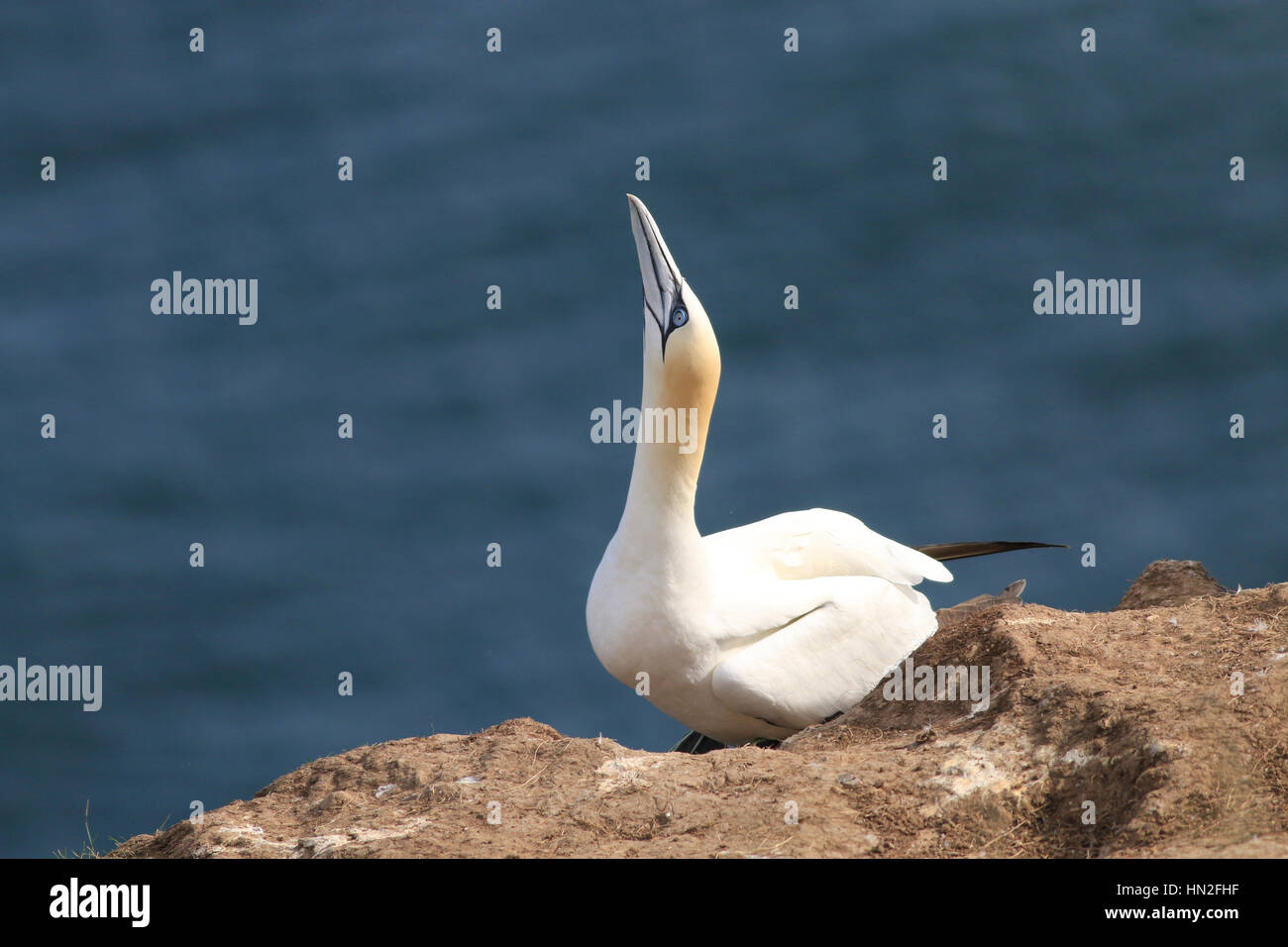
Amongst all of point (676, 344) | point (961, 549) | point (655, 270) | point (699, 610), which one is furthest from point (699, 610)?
point (961, 549)

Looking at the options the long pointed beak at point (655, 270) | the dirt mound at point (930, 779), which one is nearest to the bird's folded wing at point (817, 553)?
the long pointed beak at point (655, 270)

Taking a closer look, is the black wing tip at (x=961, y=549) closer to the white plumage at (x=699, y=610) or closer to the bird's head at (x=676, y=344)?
the white plumage at (x=699, y=610)

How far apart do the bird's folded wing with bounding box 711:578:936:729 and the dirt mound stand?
92cm

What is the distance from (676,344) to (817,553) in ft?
7.40

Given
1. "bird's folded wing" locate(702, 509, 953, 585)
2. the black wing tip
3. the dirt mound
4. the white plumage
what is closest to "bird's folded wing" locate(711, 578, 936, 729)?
the white plumage

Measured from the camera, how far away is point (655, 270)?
35.2 ft

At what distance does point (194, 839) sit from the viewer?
26.6 feet

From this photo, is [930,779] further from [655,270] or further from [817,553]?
[655,270]

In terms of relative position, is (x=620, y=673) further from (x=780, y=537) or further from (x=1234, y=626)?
(x=1234, y=626)

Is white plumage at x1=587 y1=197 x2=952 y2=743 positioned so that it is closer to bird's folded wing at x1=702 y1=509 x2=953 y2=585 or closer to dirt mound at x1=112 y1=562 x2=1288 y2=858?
bird's folded wing at x1=702 y1=509 x2=953 y2=585

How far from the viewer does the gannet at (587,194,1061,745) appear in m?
10.5

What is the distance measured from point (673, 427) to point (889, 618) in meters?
2.20

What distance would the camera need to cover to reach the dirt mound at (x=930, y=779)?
717cm
